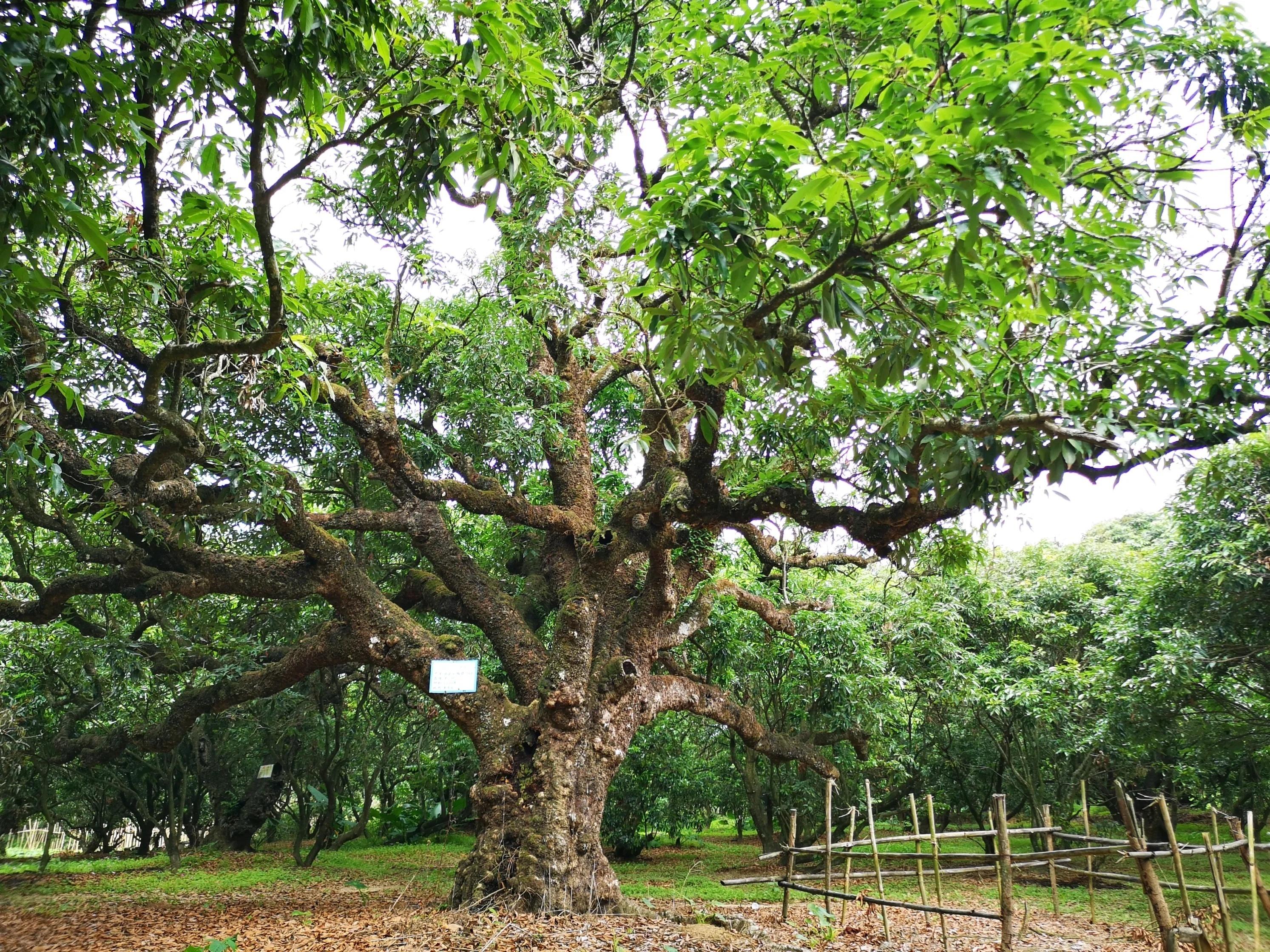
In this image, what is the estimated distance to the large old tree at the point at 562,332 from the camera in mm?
2471

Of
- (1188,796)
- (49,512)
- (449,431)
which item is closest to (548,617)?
(449,431)

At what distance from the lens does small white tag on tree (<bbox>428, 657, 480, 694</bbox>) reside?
19.6 ft

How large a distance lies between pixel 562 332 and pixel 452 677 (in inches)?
133

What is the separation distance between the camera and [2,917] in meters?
6.03

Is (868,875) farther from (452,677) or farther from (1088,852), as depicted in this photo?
(452,677)

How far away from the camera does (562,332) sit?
7.68 meters

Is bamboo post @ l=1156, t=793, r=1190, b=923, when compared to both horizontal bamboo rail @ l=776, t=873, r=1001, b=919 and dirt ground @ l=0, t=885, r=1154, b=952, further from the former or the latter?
horizontal bamboo rail @ l=776, t=873, r=1001, b=919

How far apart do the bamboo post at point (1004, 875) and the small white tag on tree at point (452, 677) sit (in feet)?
11.9

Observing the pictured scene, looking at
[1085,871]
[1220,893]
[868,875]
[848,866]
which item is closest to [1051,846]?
[1085,871]

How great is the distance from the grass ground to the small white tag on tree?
1471mm

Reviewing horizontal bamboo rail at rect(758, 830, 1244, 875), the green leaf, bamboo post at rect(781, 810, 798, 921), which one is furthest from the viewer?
bamboo post at rect(781, 810, 798, 921)

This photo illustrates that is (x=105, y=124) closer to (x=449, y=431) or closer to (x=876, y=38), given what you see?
(x=876, y=38)

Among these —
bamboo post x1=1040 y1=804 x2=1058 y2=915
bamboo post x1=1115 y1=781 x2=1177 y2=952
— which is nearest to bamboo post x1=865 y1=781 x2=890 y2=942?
bamboo post x1=1040 y1=804 x2=1058 y2=915

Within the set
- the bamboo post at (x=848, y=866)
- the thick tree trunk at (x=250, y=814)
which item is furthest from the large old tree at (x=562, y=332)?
the thick tree trunk at (x=250, y=814)
